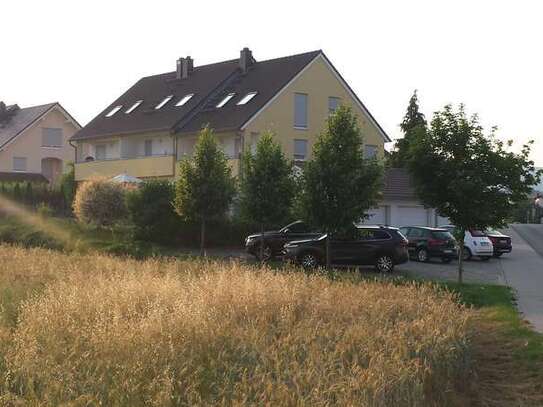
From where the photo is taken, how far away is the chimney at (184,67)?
Result: 170ft

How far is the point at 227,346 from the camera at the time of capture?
24.4 feet

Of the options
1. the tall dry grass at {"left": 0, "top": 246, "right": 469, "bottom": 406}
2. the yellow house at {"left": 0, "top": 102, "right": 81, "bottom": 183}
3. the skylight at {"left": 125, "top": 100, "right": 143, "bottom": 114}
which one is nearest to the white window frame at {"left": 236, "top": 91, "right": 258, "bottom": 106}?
the skylight at {"left": 125, "top": 100, "right": 143, "bottom": 114}

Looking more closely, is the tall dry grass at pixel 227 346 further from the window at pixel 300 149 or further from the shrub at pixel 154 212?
the window at pixel 300 149

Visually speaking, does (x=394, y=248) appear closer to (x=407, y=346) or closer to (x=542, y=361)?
(x=542, y=361)

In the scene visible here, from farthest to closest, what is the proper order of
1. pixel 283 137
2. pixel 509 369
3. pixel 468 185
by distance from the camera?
1. pixel 283 137
2. pixel 468 185
3. pixel 509 369

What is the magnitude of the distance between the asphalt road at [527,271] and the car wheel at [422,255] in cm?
293

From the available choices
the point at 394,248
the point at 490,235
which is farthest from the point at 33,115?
the point at 394,248

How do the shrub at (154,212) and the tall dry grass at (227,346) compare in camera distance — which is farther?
the shrub at (154,212)

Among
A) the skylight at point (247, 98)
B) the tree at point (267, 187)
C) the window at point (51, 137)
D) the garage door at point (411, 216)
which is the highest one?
the skylight at point (247, 98)

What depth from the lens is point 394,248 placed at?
82.1 feet

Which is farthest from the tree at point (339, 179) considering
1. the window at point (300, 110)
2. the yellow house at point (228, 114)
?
the window at point (300, 110)

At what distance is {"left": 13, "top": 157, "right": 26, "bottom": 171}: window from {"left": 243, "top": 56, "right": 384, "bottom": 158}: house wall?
27079 millimetres

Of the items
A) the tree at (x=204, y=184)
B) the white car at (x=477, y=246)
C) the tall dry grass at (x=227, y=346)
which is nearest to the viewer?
the tall dry grass at (x=227, y=346)

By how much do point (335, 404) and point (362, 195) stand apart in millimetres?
17326
